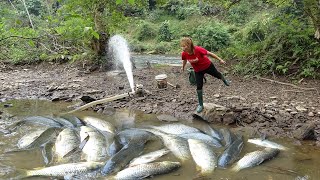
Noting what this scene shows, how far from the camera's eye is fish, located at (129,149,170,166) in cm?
539

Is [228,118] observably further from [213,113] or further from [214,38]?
[214,38]

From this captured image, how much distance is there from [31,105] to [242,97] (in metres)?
5.72

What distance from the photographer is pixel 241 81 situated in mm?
11570

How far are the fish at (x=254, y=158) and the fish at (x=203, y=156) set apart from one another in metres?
0.35

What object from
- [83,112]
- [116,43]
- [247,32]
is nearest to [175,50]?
[247,32]

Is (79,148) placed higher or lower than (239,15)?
lower

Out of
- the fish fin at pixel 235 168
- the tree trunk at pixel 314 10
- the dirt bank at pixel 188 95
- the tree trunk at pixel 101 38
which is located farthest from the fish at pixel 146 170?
the tree trunk at pixel 101 38

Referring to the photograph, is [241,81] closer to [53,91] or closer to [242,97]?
[242,97]

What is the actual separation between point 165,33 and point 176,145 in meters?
25.4

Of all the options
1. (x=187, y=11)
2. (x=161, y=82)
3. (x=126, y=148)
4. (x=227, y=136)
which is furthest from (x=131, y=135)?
(x=187, y=11)

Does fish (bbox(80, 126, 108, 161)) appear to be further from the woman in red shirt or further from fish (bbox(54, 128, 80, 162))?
the woman in red shirt

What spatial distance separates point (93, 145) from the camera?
20.2ft

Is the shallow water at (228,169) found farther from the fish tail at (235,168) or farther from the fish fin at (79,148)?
the fish fin at (79,148)

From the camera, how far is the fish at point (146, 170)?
4902mm
